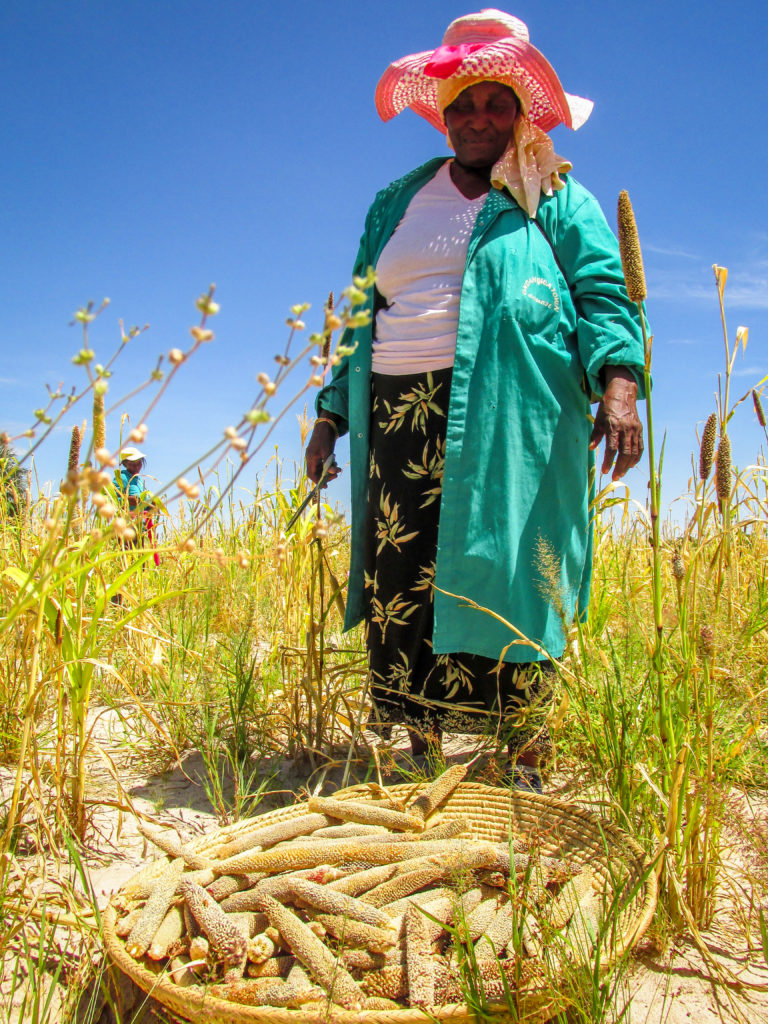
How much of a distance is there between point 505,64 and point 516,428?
39.6 inches

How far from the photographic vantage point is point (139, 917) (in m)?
1.30

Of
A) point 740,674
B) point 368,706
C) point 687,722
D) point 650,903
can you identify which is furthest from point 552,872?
point 368,706

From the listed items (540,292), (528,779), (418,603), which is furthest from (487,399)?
(528,779)

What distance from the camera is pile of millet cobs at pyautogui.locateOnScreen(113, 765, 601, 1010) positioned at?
114 centimetres

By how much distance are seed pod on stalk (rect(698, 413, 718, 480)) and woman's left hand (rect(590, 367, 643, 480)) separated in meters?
0.32

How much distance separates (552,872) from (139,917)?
752mm

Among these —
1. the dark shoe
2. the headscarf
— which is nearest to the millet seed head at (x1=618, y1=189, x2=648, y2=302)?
A: the headscarf

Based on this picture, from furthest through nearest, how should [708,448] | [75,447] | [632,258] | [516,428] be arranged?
[516,428], [75,447], [708,448], [632,258]

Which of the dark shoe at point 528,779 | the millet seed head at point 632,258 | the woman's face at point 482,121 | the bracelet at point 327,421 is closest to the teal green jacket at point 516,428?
the woman's face at point 482,121

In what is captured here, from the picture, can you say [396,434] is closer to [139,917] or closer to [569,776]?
[569,776]

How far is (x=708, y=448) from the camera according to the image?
4.91 feet

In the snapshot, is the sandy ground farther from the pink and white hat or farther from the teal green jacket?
the pink and white hat

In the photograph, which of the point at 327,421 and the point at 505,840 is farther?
the point at 327,421

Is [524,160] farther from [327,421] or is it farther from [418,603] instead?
[418,603]
